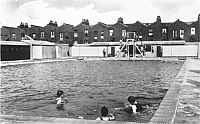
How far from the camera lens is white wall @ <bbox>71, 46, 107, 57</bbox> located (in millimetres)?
57175

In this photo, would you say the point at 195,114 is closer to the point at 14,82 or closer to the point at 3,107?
the point at 3,107

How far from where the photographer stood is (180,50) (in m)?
52.1

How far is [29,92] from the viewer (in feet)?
48.5

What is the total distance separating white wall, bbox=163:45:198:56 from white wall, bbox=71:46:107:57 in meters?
13.4

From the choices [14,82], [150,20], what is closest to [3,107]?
[14,82]

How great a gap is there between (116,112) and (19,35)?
2191 inches

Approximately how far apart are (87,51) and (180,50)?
1921 cm

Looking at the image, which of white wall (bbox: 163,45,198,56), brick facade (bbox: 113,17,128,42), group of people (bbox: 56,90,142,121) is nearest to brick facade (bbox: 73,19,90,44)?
brick facade (bbox: 113,17,128,42)

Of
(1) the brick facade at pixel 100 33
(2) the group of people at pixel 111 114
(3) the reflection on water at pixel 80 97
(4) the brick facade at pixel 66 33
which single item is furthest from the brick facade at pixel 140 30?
(2) the group of people at pixel 111 114

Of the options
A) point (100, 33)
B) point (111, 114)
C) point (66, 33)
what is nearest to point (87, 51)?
point (100, 33)

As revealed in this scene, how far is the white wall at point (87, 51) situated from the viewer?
5717cm

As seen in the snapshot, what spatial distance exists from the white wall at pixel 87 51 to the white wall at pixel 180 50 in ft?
43.9

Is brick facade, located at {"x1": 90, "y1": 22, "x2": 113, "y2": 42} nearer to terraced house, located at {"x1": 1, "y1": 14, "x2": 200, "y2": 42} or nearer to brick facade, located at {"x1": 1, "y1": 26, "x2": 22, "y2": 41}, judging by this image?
terraced house, located at {"x1": 1, "y1": 14, "x2": 200, "y2": 42}

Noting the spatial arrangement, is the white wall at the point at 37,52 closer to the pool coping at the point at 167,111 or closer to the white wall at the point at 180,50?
the white wall at the point at 180,50
